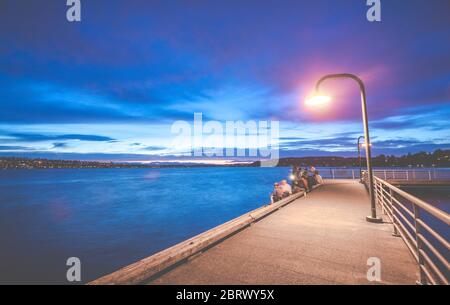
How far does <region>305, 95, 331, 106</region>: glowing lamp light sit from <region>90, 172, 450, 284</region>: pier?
3.28 meters

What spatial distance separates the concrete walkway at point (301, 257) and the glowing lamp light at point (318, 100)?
3.42m

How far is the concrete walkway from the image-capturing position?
3297 mm

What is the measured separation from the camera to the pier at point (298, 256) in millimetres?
3215

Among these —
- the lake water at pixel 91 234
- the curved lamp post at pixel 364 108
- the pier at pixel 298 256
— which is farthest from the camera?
the lake water at pixel 91 234

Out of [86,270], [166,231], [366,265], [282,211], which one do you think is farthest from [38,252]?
[366,265]

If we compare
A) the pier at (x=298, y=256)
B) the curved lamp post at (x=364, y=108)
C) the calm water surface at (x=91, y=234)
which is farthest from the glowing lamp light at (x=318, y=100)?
the calm water surface at (x=91, y=234)

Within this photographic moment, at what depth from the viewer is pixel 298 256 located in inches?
160

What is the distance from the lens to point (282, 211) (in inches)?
313

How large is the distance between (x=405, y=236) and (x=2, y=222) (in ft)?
128

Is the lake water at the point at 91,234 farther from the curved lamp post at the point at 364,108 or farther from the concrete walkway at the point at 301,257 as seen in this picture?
the curved lamp post at the point at 364,108

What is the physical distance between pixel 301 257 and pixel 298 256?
60 millimetres

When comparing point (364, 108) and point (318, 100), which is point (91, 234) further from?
point (364, 108)

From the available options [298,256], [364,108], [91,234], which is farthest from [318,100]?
[91,234]

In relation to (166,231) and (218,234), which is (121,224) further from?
(218,234)
